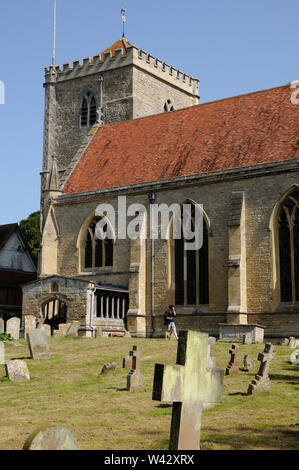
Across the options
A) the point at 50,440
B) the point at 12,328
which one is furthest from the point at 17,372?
the point at 12,328

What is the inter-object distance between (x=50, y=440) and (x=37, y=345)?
13.5 m

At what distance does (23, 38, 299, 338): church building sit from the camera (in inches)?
1091

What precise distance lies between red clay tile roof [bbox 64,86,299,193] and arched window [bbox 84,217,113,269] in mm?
2497

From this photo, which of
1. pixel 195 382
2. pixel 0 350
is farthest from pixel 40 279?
pixel 195 382

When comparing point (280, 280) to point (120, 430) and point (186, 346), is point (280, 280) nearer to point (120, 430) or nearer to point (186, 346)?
point (120, 430)

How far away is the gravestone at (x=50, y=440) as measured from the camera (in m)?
5.77

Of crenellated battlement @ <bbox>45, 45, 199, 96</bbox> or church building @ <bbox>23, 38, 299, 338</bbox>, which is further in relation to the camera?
crenellated battlement @ <bbox>45, 45, 199, 96</bbox>

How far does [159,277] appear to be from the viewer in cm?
3084

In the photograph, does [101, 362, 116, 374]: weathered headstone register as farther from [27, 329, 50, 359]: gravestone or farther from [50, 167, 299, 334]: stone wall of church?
[50, 167, 299, 334]: stone wall of church

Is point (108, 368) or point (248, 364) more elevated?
point (248, 364)

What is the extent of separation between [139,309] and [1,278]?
40.3ft

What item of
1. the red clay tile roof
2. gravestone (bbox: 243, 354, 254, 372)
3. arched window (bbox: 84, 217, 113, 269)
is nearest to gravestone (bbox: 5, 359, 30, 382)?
gravestone (bbox: 243, 354, 254, 372)

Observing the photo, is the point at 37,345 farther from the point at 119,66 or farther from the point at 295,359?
the point at 119,66

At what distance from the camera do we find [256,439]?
9055mm
